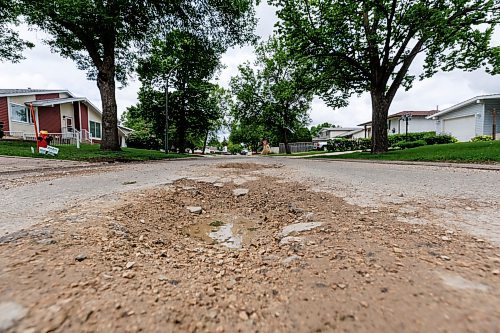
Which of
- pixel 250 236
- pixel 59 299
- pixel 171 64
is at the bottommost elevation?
pixel 250 236

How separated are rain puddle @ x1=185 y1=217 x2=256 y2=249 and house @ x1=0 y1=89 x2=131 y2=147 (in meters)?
19.1

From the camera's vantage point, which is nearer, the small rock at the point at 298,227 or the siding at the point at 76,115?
the small rock at the point at 298,227

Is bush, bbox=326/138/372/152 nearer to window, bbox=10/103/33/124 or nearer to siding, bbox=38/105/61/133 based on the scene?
siding, bbox=38/105/61/133

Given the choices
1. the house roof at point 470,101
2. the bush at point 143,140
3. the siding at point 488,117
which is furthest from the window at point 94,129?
the siding at point 488,117

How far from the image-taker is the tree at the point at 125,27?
8953mm

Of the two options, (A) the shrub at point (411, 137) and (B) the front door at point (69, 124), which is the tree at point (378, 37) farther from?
(B) the front door at point (69, 124)

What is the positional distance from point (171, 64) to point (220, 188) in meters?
19.9

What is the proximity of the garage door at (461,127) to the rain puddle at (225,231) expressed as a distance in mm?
25914

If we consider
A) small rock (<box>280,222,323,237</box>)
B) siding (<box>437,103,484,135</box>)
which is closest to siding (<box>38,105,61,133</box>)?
small rock (<box>280,222,323,237</box>)

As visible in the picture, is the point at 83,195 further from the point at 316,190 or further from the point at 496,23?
the point at 496,23

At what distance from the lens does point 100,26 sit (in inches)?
343

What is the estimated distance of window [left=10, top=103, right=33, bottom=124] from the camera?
730 inches

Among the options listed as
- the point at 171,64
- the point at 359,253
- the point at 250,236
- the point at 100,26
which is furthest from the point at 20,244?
the point at 171,64

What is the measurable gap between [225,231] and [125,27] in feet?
36.1
